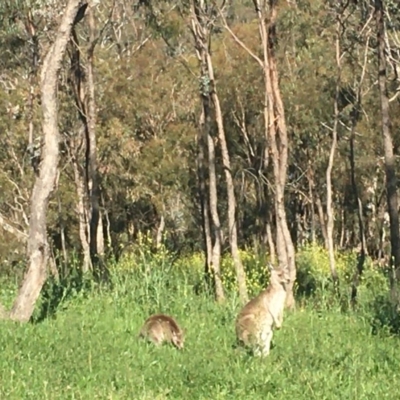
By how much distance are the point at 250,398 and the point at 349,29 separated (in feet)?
69.3

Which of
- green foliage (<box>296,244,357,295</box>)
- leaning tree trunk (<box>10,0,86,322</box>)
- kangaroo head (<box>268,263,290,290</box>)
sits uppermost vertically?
leaning tree trunk (<box>10,0,86,322</box>)

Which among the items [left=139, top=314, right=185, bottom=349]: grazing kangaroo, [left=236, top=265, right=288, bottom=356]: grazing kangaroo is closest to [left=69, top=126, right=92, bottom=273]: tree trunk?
[left=139, top=314, right=185, bottom=349]: grazing kangaroo

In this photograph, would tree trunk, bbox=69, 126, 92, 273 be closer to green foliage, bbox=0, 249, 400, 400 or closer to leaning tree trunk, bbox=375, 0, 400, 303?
leaning tree trunk, bbox=375, 0, 400, 303

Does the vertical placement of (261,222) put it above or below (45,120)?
below

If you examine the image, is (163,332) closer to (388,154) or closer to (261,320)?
(261,320)

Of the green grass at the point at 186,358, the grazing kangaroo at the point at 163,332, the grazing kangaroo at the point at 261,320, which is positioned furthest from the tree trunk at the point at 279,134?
the grazing kangaroo at the point at 163,332

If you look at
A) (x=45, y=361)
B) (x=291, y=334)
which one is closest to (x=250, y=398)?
(x=45, y=361)

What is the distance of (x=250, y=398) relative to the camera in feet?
24.8

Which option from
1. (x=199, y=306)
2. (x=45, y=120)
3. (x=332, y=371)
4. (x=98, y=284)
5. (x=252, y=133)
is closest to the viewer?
(x=332, y=371)

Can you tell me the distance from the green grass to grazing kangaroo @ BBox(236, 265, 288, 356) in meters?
0.17

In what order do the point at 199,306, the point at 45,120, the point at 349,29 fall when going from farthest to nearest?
the point at 349,29 → the point at 199,306 → the point at 45,120

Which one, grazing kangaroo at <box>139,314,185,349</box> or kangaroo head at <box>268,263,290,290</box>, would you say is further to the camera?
kangaroo head at <box>268,263,290,290</box>

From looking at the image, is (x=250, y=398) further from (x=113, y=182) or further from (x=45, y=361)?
(x=113, y=182)

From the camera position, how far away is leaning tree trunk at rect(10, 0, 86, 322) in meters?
11.4
